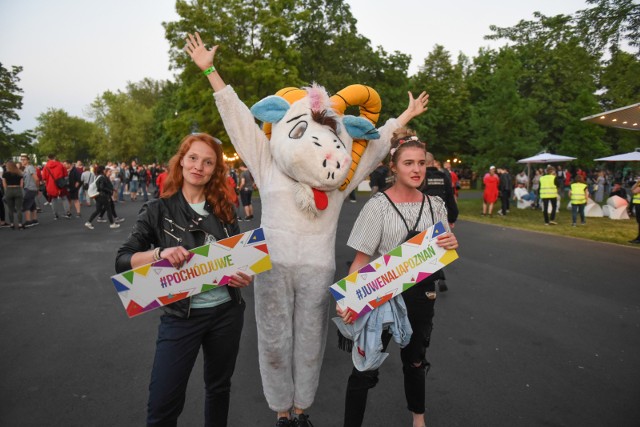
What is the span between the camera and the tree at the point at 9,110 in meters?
43.3

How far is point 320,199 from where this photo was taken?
2.38 metres

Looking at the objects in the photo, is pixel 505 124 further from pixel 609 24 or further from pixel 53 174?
pixel 53 174

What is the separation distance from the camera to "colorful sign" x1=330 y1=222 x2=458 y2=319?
2.23 meters

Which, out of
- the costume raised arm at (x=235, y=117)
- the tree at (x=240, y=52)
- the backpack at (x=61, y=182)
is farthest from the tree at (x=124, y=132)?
the costume raised arm at (x=235, y=117)

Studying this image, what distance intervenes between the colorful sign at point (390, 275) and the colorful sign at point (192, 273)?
19.7 inches

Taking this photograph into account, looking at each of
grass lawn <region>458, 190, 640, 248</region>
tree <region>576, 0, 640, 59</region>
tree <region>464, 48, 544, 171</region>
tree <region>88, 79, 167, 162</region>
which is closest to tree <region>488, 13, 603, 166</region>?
tree <region>464, 48, 544, 171</region>

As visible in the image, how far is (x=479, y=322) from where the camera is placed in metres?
4.59

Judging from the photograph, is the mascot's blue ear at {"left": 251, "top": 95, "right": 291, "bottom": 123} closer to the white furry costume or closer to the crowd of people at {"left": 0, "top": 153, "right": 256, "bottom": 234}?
the white furry costume

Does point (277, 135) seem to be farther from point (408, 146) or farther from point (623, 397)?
point (623, 397)

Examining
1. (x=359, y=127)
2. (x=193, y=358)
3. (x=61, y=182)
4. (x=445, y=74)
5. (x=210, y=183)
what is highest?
(x=445, y=74)

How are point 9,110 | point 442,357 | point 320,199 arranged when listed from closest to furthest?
point 320,199, point 442,357, point 9,110

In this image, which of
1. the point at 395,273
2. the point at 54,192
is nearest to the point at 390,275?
the point at 395,273

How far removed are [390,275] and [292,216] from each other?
705 millimetres

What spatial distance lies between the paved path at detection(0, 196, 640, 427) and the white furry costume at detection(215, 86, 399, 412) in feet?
1.78
